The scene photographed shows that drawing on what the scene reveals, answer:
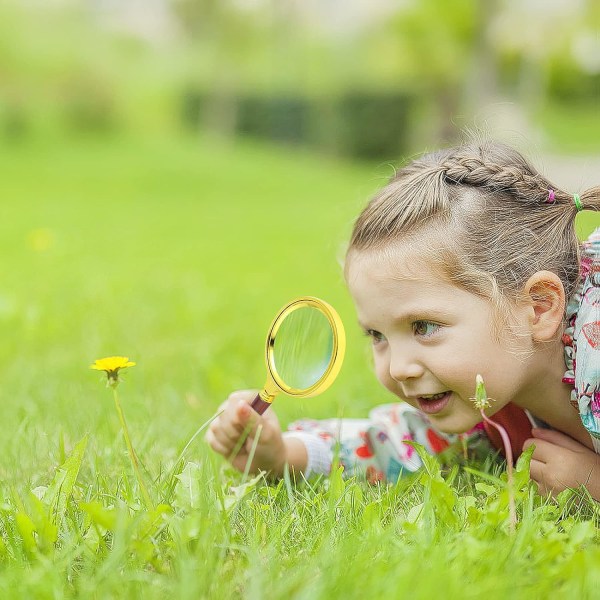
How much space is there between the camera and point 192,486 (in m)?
1.60

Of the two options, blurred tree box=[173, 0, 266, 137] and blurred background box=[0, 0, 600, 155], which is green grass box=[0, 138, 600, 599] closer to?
blurred background box=[0, 0, 600, 155]

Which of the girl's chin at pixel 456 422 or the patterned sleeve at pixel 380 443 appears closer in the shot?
the girl's chin at pixel 456 422

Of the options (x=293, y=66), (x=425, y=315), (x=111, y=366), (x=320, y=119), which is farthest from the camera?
(x=293, y=66)

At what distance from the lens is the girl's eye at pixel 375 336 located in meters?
1.94

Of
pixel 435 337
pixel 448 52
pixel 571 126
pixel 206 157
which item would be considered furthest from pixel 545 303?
pixel 571 126

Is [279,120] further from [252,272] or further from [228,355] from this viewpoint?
[228,355]

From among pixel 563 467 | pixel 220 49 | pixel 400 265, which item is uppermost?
pixel 220 49

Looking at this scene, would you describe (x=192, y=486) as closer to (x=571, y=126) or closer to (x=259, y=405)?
(x=259, y=405)

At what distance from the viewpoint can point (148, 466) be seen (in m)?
2.02

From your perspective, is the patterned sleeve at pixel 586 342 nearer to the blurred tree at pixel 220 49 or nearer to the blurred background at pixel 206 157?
the blurred background at pixel 206 157

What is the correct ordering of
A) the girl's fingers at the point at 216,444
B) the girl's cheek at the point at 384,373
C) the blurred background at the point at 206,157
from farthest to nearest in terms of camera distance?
the blurred background at the point at 206,157
the girl's fingers at the point at 216,444
the girl's cheek at the point at 384,373

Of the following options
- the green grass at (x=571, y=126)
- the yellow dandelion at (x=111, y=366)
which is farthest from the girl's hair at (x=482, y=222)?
the green grass at (x=571, y=126)

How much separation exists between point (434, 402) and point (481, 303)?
23 centimetres

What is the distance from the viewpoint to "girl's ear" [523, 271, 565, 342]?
1.91 m
